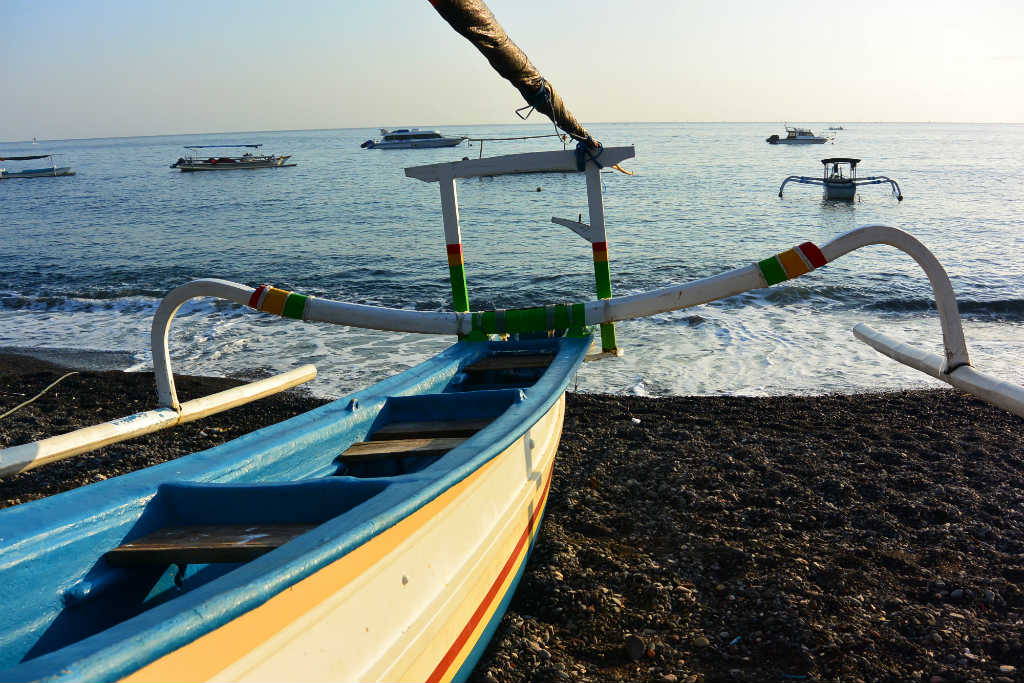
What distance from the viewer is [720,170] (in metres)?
52.9

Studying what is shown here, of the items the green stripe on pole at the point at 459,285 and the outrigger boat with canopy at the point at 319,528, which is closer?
the outrigger boat with canopy at the point at 319,528

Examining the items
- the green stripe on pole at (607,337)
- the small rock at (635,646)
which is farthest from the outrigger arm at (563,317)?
the small rock at (635,646)

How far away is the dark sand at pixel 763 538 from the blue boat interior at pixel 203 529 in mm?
1244

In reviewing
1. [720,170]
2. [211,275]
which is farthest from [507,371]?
[720,170]

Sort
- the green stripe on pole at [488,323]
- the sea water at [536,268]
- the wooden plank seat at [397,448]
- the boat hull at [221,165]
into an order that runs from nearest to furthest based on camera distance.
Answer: the wooden plank seat at [397,448] < the green stripe on pole at [488,323] < the sea water at [536,268] < the boat hull at [221,165]

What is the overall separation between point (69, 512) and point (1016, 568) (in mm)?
5036

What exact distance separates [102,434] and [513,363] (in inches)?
109

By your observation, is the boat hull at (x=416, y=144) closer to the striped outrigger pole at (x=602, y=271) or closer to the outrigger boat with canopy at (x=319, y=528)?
the striped outrigger pole at (x=602, y=271)

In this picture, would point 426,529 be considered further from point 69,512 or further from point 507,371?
point 507,371

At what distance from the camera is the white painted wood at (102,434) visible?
4324mm

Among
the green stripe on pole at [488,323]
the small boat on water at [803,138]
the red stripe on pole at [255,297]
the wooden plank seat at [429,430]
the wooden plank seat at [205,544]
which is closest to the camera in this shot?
the wooden plank seat at [205,544]

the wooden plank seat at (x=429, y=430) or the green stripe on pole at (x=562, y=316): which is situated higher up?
the green stripe on pole at (x=562, y=316)

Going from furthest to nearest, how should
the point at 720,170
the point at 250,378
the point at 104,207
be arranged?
1. the point at 720,170
2. the point at 104,207
3. the point at 250,378

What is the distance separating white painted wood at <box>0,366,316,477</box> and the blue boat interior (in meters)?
1.46
